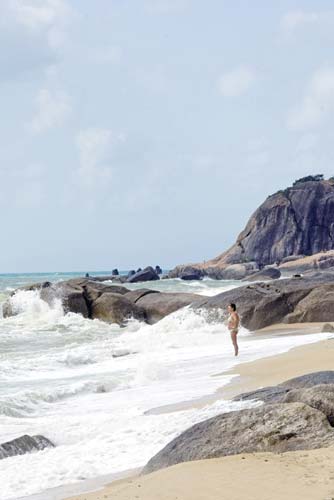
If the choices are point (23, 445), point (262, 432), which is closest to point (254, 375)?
point (23, 445)

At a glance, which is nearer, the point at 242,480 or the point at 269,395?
the point at 242,480

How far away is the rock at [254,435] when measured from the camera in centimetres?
606

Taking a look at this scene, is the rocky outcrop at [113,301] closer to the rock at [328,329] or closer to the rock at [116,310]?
the rock at [116,310]

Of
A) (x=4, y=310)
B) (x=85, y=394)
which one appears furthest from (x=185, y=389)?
(x=4, y=310)

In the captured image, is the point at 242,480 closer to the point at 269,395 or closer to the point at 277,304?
the point at 269,395

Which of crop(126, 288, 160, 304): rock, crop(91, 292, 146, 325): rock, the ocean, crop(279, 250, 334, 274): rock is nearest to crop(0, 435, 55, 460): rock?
the ocean

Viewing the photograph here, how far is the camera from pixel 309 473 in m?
5.20

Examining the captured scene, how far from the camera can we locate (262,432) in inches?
244

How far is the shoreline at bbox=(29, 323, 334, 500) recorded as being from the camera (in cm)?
661

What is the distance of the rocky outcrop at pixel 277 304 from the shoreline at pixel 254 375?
7040mm

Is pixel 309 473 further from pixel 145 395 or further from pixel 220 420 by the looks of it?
pixel 145 395

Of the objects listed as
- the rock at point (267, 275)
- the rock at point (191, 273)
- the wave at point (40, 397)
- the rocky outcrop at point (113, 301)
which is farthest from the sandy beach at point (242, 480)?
the rock at point (191, 273)

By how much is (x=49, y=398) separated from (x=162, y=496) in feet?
23.5

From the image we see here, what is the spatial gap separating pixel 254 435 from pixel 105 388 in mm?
6906
